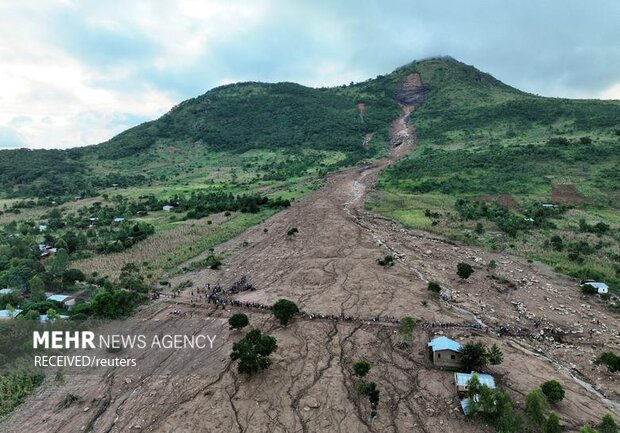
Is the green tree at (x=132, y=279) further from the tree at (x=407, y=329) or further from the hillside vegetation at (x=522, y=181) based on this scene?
the hillside vegetation at (x=522, y=181)

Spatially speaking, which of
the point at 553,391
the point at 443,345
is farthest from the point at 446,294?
the point at 553,391

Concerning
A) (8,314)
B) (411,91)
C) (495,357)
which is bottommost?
(495,357)

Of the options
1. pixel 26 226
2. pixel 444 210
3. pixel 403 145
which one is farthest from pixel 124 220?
pixel 403 145

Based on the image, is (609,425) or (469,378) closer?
(609,425)

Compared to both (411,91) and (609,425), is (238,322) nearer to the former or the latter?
(609,425)

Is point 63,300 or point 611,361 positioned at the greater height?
point 63,300

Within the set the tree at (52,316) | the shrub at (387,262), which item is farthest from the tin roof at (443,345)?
the tree at (52,316)

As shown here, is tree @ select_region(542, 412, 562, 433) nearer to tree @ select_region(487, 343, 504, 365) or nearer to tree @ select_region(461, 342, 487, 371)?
tree @ select_region(487, 343, 504, 365)

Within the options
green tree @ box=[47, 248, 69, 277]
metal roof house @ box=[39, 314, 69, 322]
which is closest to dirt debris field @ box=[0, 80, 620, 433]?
metal roof house @ box=[39, 314, 69, 322]
